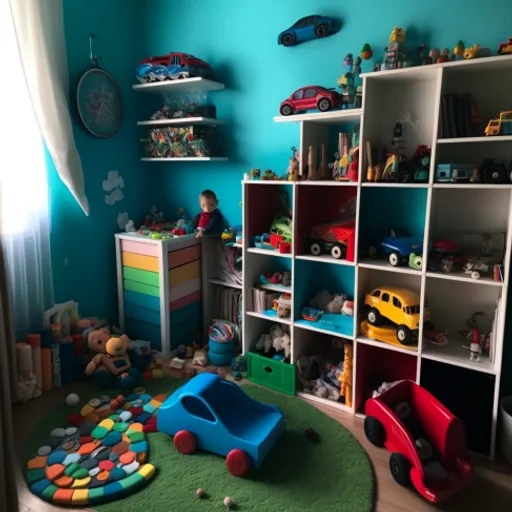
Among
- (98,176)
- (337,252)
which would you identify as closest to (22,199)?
(98,176)

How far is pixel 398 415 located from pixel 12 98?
257cm

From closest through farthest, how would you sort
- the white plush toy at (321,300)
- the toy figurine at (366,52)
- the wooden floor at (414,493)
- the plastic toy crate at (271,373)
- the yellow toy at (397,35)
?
1. the wooden floor at (414,493)
2. the yellow toy at (397,35)
3. the toy figurine at (366,52)
4. the plastic toy crate at (271,373)
5. the white plush toy at (321,300)

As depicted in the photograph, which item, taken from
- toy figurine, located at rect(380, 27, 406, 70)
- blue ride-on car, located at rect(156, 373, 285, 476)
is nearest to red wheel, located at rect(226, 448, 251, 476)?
blue ride-on car, located at rect(156, 373, 285, 476)

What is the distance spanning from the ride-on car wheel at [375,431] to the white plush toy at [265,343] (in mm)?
833

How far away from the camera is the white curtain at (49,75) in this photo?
2457 millimetres

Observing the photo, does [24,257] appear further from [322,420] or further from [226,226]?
[322,420]

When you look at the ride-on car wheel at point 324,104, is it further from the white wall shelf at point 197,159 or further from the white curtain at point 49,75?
the white curtain at point 49,75

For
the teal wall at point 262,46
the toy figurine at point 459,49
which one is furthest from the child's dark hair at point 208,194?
the toy figurine at point 459,49

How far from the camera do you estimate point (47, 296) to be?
2.81 m

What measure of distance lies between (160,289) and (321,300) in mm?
1021

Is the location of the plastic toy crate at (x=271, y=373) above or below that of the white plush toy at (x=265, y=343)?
below

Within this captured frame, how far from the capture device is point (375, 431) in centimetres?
206

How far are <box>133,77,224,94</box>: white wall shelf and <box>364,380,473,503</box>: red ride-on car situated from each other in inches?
81.2

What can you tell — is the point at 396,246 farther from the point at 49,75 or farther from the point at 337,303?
the point at 49,75
